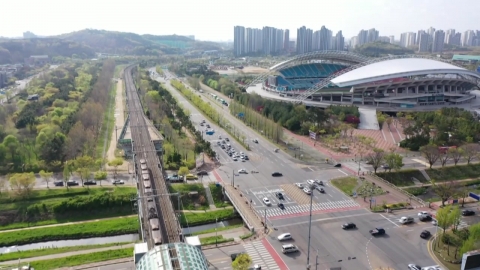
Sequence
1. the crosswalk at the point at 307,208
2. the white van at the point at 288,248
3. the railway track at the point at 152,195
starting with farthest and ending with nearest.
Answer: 1. the crosswalk at the point at 307,208
2. the white van at the point at 288,248
3. the railway track at the point at 152,195

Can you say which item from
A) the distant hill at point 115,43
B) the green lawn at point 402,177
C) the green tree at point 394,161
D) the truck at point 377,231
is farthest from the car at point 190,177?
the distant hill at point 115,43

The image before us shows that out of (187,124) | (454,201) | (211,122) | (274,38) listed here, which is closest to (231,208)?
(454,201)

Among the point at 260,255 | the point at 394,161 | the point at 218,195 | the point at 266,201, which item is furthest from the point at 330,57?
the point at 260,255

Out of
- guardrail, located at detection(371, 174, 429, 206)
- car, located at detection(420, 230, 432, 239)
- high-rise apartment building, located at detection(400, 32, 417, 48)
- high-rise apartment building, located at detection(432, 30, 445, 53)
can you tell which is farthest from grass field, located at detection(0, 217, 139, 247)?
high-rise apartment building, located at detection(400, 32, 417, 48)

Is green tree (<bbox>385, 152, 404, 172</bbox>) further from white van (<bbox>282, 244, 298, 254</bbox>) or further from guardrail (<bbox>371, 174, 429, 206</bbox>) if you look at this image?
white van (<bbox>282, 244, 298, 254</bbox>)

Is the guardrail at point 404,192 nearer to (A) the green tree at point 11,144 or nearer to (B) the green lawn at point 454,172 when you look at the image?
(B) the green lawn at point 454,172

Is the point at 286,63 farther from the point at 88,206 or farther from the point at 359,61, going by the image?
the point at 88,206
